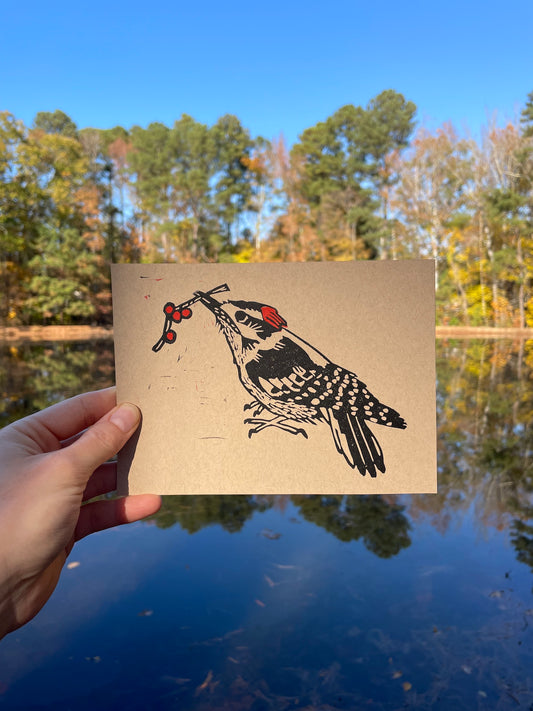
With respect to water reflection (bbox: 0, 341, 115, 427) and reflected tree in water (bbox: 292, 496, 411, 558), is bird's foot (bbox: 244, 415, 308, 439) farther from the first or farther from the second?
water reflection (bbox: 0, 341, 115, 427)

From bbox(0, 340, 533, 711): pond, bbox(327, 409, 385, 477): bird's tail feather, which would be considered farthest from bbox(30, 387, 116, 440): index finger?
bbox(0, 340, 533, 711): pond

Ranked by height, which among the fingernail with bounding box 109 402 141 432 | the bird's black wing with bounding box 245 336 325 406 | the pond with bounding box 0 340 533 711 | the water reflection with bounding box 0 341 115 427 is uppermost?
the bird's black wing with bounding box 245 336 325 406

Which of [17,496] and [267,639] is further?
[267,639]

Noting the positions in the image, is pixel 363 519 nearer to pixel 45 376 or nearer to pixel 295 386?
pixel 295 386

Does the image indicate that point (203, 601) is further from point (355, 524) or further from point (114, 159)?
point (114, 159)

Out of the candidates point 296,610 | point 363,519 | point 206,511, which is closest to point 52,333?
point 206,511

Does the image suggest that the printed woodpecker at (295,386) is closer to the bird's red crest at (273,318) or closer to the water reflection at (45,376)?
the bird's red crest at (273,318)

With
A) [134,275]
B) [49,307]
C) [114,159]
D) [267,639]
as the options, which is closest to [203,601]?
[267,639]
